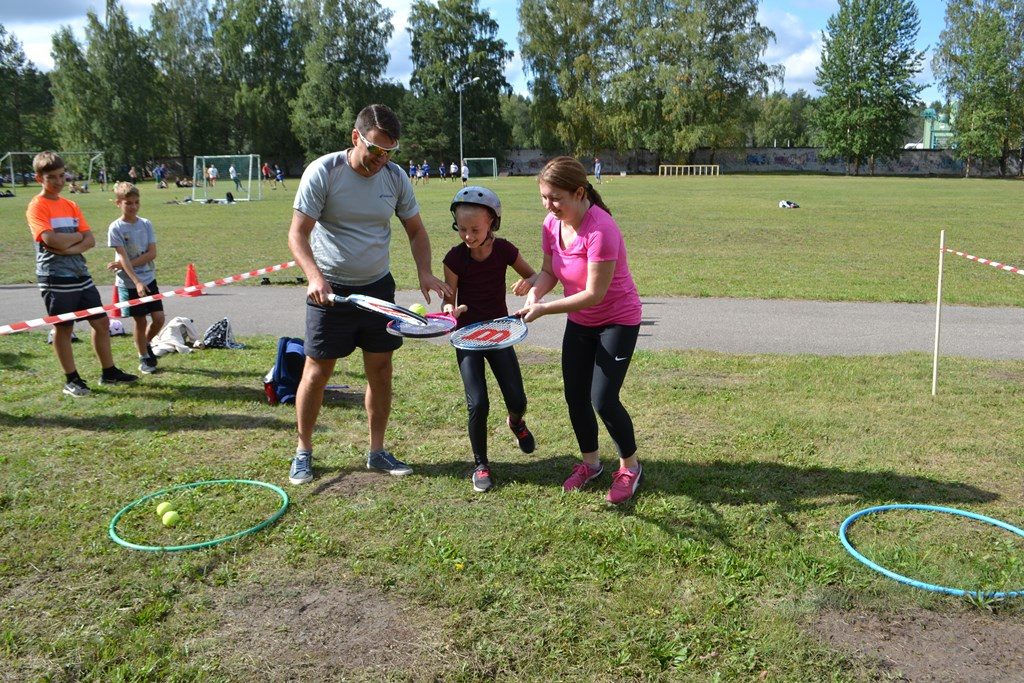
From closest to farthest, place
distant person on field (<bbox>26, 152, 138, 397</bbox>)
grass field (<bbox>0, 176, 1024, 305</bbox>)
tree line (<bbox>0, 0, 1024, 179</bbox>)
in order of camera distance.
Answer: distant person on field (<bbox>26, 152, 138, 397</bbox>) < grass field (<bbox>0, 176, 1024, 305</bbox>) < tree line (<bbox>0, 0, 1024, 179</bbox>)

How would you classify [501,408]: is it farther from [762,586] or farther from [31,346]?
[31,346]

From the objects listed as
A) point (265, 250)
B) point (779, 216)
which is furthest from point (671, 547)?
point (779, 216)

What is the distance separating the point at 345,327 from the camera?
4988mm

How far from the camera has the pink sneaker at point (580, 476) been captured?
5117 millimetres

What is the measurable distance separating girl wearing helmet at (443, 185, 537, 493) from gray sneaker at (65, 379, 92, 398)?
4.17 metres

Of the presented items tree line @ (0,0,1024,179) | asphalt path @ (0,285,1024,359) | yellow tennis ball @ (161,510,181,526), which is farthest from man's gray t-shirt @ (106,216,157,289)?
tree line @ (0,0,1024,179)

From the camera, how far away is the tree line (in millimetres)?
69875

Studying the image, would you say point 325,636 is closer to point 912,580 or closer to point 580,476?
point 580,476

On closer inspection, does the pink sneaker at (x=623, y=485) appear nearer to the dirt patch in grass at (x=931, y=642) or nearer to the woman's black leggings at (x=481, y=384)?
the woman's black leggings at (x=481, y=384)

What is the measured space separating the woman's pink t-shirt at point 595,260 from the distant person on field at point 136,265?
5.05 m

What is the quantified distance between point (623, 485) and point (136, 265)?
5.80m

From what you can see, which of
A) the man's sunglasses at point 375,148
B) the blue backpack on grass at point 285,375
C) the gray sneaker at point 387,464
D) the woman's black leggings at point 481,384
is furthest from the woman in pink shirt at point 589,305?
the blue backpack on grass at point 285,375

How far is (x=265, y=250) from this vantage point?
1967 centimetres

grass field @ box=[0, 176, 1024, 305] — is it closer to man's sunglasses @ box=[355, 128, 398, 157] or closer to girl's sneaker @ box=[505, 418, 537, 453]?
girl's sneaker @ box=[505, 418, 537, 453]
